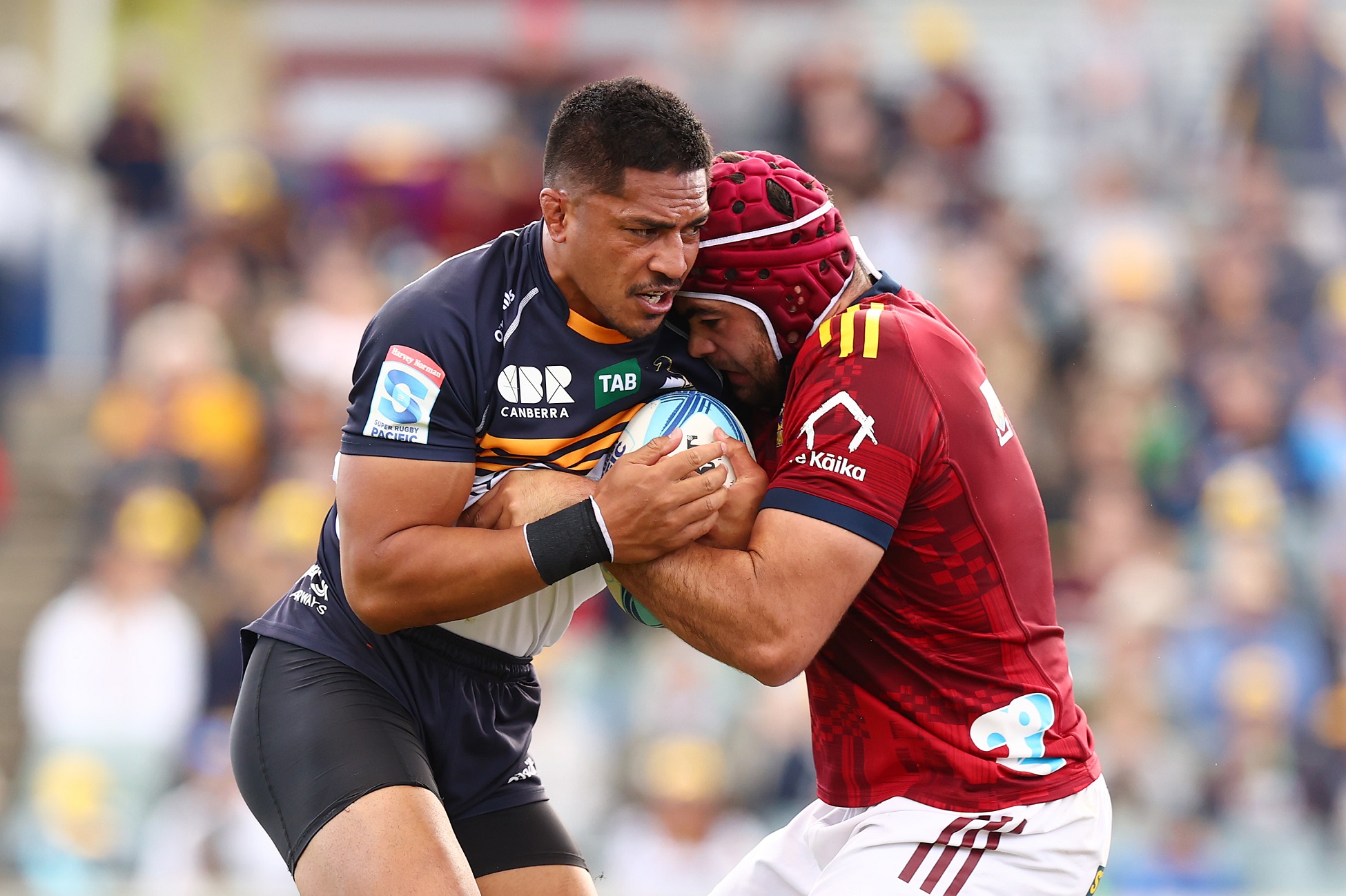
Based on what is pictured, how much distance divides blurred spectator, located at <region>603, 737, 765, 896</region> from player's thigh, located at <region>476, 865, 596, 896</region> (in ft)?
14.6

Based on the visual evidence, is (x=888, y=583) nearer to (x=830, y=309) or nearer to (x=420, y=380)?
(x=830, y=309)

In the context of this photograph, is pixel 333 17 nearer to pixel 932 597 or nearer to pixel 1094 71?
pixel 1094 71

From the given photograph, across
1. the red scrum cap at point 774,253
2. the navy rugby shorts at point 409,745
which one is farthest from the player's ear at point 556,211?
the navy rugby shorts at point 409,745

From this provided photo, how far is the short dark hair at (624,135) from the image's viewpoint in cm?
411

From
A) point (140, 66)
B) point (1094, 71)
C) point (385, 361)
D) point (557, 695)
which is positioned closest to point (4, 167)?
point (140, 66)

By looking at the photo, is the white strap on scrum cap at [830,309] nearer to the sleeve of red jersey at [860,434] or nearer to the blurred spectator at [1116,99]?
the sleeve of red jersey at [860,434]

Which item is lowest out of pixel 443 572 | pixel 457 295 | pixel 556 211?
pixel 443 572

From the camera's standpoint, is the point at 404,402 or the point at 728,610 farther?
the point at 404,402

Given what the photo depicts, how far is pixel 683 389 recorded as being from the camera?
14.6ft

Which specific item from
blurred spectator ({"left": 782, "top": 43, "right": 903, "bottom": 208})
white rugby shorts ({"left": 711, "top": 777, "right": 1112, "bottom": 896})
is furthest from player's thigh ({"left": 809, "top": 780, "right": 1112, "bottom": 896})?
blurred spectator ({"left": 782, "top": 43, "right": 903, "bottom": 208})

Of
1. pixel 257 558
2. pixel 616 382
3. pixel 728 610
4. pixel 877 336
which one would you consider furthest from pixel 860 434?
pixel 257 558

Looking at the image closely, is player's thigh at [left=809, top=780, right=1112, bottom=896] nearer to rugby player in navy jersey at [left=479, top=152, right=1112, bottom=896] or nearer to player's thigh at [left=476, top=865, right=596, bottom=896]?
rugby player in navy jersey at [left=479, top=152, right=1112, bottom=896]

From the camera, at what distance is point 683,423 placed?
14.0ft

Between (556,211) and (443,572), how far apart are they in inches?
41.3
